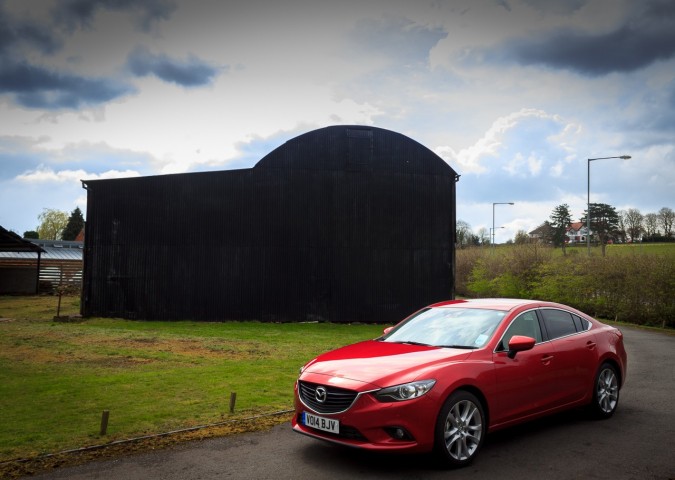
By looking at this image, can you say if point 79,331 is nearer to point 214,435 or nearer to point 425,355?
point 214,435

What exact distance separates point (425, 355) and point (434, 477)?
1.20 m

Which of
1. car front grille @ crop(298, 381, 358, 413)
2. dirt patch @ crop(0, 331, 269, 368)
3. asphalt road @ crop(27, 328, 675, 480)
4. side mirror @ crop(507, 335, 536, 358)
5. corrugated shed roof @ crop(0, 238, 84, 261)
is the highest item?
corrugated shed roof @ crop(0, 238, 84, 261)

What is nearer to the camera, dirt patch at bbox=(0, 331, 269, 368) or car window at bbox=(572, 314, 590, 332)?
car window at bbox=(572, 314, 590, 332)

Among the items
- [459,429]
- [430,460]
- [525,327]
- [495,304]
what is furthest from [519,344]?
[430,460]

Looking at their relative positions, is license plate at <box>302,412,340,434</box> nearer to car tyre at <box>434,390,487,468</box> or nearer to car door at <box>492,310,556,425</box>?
car tyre at <box>434,390,487,468</box>

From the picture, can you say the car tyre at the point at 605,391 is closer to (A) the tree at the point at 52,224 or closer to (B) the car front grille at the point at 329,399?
(B) the car front grille at the point at 329,399

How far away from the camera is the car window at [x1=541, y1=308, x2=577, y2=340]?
Answer: 7141 millimetres

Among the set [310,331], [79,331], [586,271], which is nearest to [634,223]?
[586,271]

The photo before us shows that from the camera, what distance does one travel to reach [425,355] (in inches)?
235

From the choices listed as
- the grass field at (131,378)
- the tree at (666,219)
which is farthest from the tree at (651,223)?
the grass field at (131,378)

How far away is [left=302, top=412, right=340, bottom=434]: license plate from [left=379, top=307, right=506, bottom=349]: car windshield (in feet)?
5.23

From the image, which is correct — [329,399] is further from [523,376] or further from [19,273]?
[19,273]

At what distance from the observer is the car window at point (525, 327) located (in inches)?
257

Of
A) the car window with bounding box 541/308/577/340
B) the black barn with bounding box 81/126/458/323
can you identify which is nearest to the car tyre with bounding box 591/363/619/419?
the car window with bounding box 541/308/577/340
